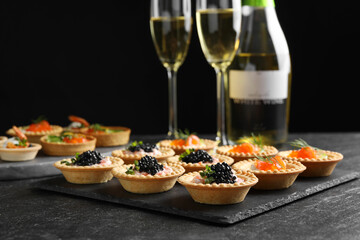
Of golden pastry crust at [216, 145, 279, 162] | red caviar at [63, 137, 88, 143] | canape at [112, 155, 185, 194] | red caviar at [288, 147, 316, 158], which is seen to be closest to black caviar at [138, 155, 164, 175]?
canape at [112, 155, 185, 194]

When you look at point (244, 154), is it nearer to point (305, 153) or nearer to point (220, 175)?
point (305, 153)

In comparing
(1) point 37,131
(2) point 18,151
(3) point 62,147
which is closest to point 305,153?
(3) point 62,147

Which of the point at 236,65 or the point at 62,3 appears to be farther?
the point at 62,3

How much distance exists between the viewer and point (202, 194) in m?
1.95

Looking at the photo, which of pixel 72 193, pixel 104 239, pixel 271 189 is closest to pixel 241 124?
pixel 271 189

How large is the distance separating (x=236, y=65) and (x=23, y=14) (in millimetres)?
2174

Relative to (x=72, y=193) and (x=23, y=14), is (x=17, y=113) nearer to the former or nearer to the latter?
(x=23, y=14)

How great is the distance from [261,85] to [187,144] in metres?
0.50

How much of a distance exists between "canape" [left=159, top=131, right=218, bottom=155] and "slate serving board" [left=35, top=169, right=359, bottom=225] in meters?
0.49

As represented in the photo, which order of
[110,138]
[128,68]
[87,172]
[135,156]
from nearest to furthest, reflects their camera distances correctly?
[87,172]
[135,156]
[110,138]
[128,68]

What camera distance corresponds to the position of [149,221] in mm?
1830

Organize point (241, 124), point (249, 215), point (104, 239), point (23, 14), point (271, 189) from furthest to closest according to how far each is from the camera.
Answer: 1. point (23, 14)
2. point (241, 124)
3. point (271, 189)
4. point (249, 215)
5. point (104, 239)

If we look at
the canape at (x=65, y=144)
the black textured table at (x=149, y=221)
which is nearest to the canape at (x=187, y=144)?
the canape at (x=65, y=144)

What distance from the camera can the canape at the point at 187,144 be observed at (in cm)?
276
